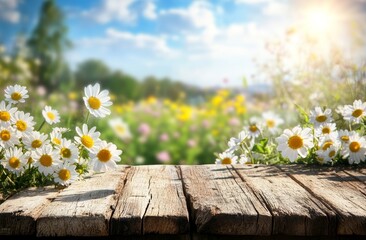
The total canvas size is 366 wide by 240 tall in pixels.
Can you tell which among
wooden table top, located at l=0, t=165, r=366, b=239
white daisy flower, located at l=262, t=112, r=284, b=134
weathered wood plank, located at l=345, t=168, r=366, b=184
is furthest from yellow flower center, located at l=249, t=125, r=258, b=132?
wooden table top, located at l=0, t=165, r=366, b=239

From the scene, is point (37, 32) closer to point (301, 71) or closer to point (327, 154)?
point (301, 71)

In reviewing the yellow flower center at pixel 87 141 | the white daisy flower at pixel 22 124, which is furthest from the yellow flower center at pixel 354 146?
the white daisy flower at pixel 22 124

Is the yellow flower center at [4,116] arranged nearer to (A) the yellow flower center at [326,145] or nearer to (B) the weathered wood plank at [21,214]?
(B) the weathered wood plank at [21,214]

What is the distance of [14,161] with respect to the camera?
6.25 feet

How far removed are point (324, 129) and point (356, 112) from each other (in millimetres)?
175

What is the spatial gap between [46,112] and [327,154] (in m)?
1.30

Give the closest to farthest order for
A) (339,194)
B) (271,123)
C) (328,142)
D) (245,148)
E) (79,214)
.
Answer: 1. (79,214)
2. (339,194)
3. (328,142)
4. (245,148)
5. (271,123)

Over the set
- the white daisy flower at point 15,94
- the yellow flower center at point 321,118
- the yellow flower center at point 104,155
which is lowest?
the yellow flower center at point 104,155

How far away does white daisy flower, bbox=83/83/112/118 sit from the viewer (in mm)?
2035

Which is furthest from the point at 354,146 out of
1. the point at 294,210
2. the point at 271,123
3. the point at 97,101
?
the point at 97,101

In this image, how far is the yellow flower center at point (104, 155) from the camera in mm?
1941

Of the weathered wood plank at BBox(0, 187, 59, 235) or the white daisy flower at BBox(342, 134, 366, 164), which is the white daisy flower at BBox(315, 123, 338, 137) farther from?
the weathered wood plank at BBox(0, 187, 59, 235)

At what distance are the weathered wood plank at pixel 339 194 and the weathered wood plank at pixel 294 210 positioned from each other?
3 cm

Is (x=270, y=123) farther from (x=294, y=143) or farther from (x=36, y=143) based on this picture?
(x=36, y=143)
